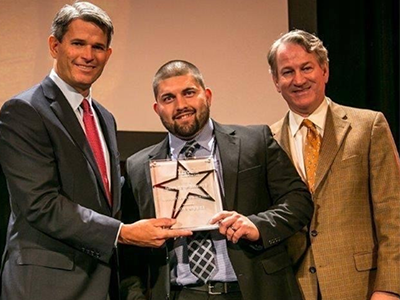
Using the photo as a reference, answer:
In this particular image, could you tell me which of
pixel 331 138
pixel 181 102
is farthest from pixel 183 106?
pixel 331 138

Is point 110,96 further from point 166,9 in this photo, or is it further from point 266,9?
point 266,9

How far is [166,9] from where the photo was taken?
3.47m

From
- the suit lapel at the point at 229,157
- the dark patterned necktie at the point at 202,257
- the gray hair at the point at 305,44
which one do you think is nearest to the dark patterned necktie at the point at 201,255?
the dark patterned necktie at the point at 202,257

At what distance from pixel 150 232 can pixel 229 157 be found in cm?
46

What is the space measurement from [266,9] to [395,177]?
4.28 ft

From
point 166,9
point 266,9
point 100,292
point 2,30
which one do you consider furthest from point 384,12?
point 100,292

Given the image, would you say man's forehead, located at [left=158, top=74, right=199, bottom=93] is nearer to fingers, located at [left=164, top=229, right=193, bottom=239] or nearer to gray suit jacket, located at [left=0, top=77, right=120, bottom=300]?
gray suit jacket, located at [left=0, top=77, right=120, bottom=300]

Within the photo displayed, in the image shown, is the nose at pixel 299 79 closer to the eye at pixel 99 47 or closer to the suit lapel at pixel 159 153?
the suit lapel at pixel 159 153

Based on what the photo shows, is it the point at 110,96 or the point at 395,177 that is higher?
the point at 110,96

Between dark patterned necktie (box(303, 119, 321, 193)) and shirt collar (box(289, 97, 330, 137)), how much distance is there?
0.02m

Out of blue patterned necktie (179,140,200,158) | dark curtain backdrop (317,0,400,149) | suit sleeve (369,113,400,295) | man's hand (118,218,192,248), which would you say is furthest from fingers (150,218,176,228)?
dark curtain backdrop (317,0,400,149)

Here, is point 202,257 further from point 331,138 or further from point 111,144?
point 331,138

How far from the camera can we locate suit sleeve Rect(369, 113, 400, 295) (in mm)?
2615

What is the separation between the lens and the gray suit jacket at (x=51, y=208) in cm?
232
